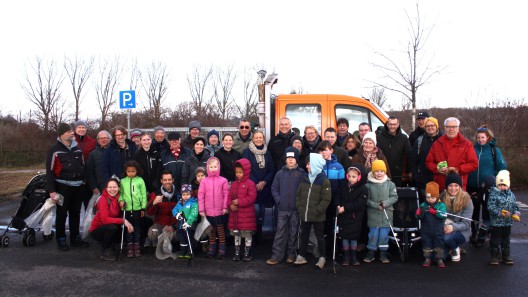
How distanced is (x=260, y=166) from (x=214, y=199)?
0.87 m

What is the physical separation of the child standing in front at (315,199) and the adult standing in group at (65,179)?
3.54 m

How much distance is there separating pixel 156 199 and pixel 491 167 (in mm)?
5083

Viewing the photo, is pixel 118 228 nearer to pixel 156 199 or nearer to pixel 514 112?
pixel 156 199

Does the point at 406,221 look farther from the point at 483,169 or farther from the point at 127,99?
the point at 127,99

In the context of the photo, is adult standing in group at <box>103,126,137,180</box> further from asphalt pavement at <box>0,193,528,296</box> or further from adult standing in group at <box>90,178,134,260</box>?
asphalt pavement at <box>0,193,528,296</box>

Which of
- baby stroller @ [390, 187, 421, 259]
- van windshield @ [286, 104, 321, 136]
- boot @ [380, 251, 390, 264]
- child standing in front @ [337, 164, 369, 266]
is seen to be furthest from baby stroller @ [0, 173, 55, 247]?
baby stroller @ [390, 187, 421, 259]

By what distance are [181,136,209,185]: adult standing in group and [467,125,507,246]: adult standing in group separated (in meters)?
4.21

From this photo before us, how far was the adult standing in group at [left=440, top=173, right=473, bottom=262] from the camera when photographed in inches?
207

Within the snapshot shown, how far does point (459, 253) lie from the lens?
5.43 meters

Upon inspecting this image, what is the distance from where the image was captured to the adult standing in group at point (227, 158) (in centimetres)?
618

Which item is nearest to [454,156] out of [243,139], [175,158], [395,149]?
[395,149]

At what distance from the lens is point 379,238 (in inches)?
214

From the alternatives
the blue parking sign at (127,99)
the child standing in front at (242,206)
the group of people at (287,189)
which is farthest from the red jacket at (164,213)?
the blue parking sign at (127,99)

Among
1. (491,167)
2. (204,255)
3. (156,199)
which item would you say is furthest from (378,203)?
(156,199)
